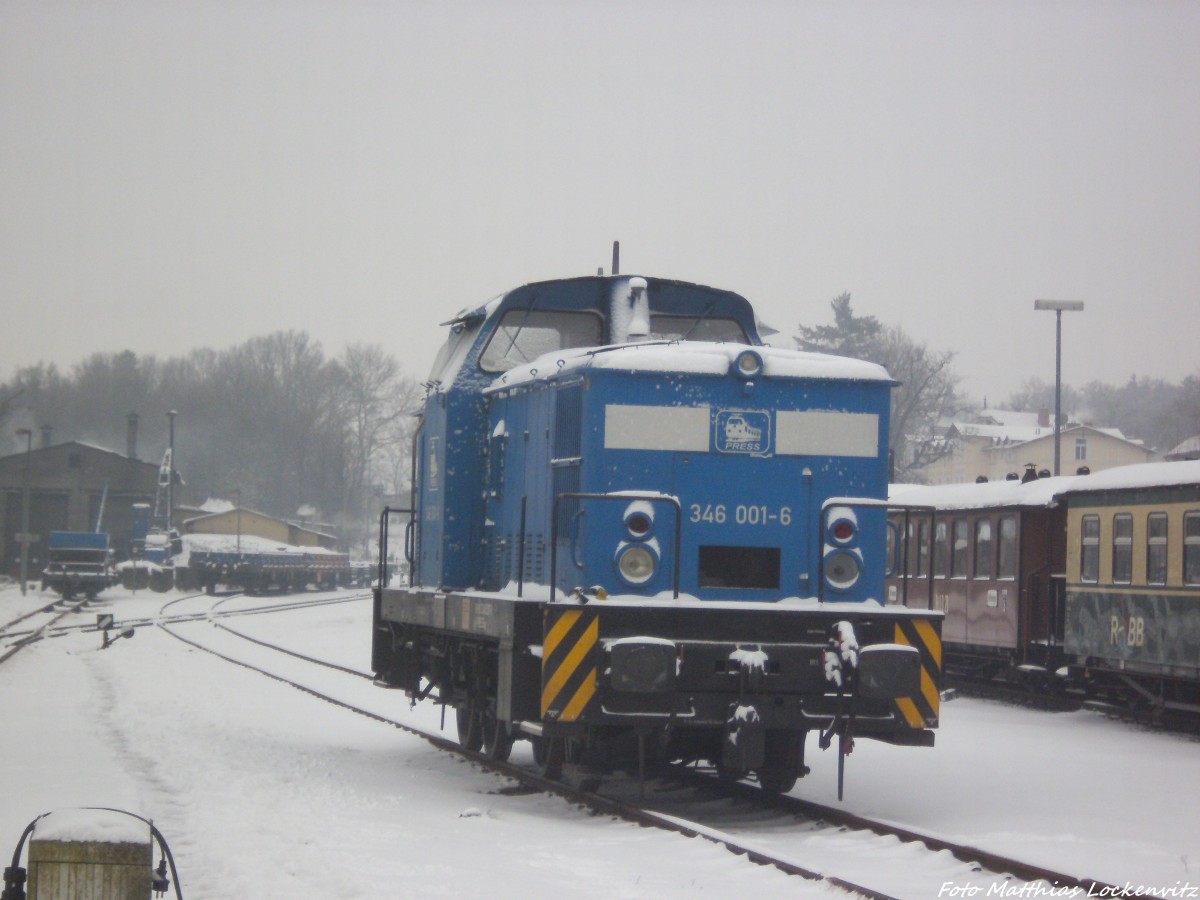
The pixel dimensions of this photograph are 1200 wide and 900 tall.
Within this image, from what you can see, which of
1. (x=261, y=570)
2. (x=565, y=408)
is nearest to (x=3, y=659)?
(x=565, y=408)

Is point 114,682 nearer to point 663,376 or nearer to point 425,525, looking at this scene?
point 425,525

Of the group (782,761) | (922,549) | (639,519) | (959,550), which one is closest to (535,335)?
(639,519)

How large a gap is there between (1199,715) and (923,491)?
7.94 meters

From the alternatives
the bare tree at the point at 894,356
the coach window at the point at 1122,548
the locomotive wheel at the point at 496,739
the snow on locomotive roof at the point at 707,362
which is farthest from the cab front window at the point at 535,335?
the bare tree at the point at 894,356

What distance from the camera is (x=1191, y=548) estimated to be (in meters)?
16.0

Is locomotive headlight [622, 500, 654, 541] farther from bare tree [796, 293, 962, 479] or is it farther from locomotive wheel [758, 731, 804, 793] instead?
bare tree [796, 293, 962, 479]

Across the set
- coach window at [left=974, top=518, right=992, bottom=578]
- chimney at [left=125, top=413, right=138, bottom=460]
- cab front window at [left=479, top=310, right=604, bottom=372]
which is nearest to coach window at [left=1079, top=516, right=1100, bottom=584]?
coach window at [left=974, top=518, right=992, bottom=578]

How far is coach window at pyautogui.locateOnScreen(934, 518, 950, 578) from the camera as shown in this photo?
875 inches

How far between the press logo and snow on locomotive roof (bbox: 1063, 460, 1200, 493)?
8.23 meters

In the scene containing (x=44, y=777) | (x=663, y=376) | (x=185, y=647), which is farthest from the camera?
(x=185, y=647)

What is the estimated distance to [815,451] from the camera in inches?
377

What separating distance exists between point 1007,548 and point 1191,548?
171 inches

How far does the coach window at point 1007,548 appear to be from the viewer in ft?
65.8

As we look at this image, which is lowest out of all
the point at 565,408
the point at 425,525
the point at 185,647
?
the point at 185,647
